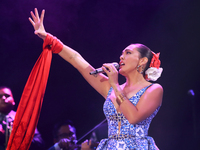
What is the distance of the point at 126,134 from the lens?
1.89 m

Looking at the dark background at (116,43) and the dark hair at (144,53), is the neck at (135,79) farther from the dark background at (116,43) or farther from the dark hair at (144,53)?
the dark background at (116,43)

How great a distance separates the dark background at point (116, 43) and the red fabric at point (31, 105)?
1.49 metres

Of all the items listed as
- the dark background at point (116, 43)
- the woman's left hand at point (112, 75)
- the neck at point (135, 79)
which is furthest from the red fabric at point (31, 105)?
the dark background at point (116, 43)

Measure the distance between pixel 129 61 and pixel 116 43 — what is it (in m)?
1.60

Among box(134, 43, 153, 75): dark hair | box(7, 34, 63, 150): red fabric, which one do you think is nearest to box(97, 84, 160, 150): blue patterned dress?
box(134, 43, 153, 75): dark hair

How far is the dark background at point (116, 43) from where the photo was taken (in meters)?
3.50

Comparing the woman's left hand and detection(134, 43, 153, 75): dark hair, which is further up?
detection(134, 43, 153, 75): dark hair

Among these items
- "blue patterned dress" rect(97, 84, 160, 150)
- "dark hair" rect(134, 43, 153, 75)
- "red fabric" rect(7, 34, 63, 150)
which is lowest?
"blue patterned dress" rect(97, 84, 160, 150)

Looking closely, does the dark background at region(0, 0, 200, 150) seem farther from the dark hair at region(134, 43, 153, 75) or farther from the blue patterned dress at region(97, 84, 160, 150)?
the blue patterned dress at region(97, 84, 160, 150)

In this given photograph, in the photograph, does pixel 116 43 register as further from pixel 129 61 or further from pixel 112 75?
pixel 112 75

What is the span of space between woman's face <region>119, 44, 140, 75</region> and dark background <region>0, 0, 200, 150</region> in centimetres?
149

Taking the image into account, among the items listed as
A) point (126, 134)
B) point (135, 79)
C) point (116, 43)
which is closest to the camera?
point (126, 134)

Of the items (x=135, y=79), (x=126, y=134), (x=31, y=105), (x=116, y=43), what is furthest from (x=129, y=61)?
(x=116, y=43)

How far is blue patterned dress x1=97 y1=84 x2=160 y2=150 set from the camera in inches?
72.9
